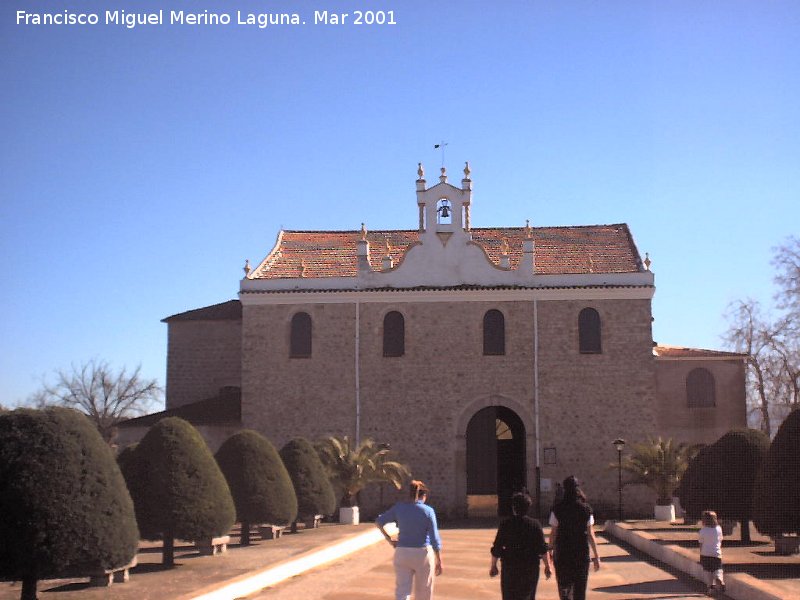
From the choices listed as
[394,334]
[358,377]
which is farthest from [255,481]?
[394,334]

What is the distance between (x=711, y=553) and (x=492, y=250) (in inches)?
935

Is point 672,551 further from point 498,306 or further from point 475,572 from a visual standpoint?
point 498,306

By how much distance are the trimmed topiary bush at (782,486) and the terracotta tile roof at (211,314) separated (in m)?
25.8

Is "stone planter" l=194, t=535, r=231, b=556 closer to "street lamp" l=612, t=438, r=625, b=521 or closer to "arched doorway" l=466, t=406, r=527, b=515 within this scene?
"arched doorway" l=466, t=406, r=527, b=515

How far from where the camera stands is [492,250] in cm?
3706

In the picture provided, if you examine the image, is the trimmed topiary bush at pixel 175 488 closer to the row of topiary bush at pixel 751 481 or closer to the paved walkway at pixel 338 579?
the paved walkway at pixel 338 579

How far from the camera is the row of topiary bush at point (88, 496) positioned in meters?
12.3

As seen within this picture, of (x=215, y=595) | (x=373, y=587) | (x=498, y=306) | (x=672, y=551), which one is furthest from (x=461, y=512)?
(x=215, y=595)

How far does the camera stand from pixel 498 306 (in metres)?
34.1

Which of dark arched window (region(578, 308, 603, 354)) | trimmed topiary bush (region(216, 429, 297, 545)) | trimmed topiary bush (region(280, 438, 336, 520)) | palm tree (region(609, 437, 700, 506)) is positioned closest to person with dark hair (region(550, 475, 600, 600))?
trimmed topiary bush (region(216, 429, 297, 545))

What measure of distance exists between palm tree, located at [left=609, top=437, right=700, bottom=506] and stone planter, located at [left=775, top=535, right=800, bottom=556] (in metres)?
12.1

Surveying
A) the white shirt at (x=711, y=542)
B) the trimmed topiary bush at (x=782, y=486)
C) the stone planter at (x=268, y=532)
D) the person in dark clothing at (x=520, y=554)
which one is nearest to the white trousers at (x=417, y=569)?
the person in dark clothing at (x=520, y=554)

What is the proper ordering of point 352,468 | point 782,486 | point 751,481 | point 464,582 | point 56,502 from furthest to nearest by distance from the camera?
1. point 352,468
2. point 751,481
3. point 464,582
4. point 782,486
5. point 56,502

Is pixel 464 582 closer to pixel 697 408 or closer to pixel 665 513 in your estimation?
pixel 665 513
